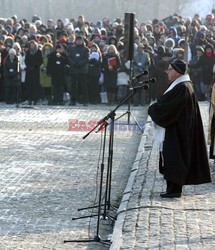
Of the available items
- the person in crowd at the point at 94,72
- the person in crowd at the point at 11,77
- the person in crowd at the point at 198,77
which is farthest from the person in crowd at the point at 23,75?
the person in crowd at the point at 198,77

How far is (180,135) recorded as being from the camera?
11695 millimetres

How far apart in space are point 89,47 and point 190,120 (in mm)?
16631

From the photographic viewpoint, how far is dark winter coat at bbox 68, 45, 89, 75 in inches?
1044

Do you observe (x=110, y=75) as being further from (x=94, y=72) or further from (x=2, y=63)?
(x=2, y=63)

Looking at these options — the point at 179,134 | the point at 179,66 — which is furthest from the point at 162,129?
the point at 179,66

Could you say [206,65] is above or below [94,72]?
above

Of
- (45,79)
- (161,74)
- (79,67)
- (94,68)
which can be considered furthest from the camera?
(45,79)

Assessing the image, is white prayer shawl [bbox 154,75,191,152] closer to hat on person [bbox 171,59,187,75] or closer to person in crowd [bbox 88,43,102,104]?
hat on person [bbox 171,59,187,75]

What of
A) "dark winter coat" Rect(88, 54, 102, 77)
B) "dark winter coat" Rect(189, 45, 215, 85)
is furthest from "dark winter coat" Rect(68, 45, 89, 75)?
"dark winter coat" Rect(189, 45, 215, 85)

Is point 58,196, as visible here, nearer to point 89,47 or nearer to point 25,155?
point 25,155

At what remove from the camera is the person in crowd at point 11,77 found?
26375mm

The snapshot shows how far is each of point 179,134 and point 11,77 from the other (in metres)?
15.6

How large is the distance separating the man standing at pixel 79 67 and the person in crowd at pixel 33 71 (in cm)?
93

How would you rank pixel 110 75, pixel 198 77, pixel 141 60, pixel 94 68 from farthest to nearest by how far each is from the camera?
1. pixel 198 77
2. pixel 94 68
3. pixel 110 75
4. pixel 141 60
